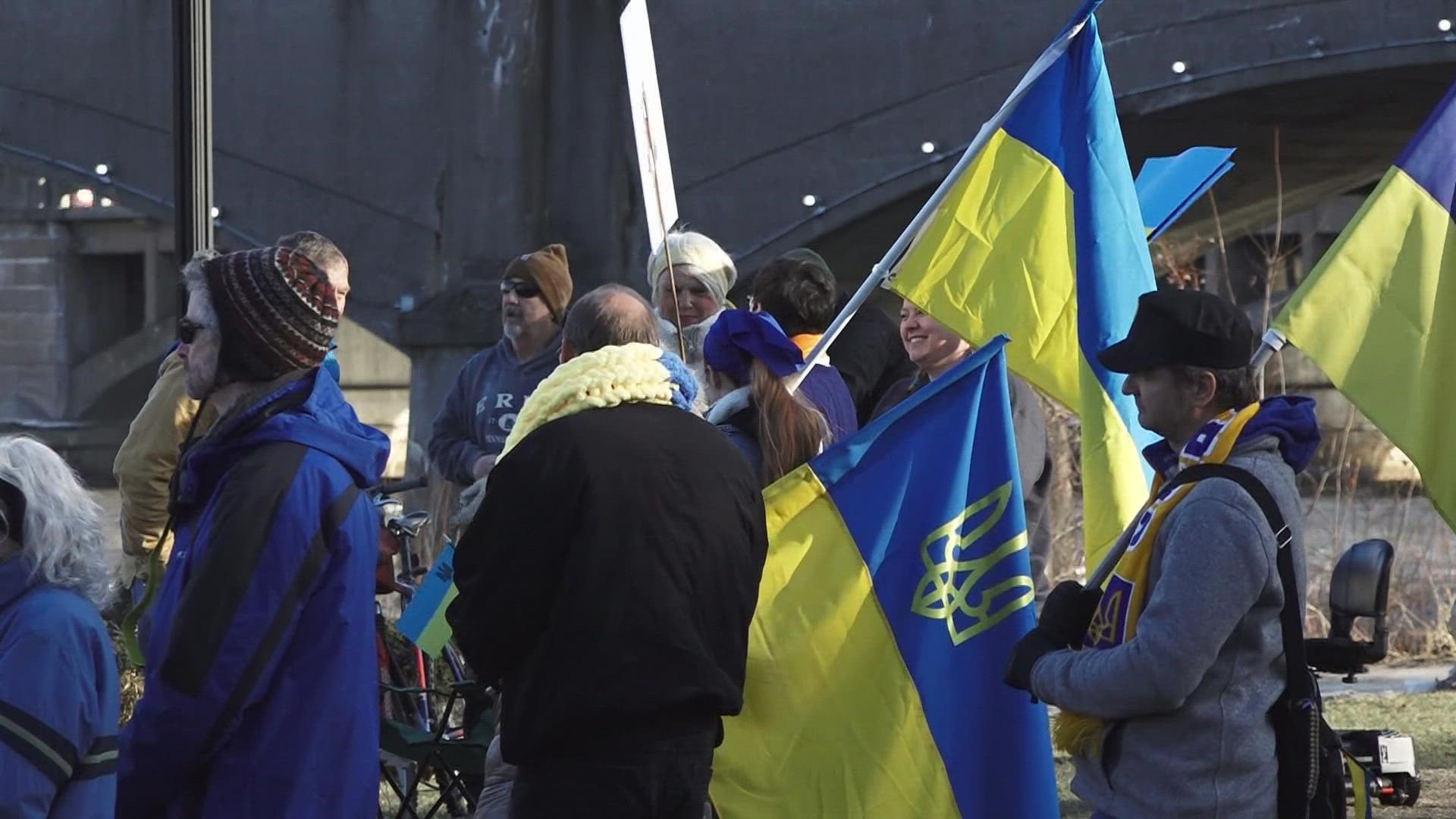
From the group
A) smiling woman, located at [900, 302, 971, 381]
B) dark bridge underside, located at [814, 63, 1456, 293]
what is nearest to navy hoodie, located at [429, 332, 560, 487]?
smiling woman, located at [900, 302, 971, 381]

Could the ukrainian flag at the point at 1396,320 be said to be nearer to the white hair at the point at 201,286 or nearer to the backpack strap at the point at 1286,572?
the backpack strap at the point at 1286,572

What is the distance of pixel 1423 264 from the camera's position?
5039 mm

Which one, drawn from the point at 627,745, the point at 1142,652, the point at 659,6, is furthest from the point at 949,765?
the point at 659,6

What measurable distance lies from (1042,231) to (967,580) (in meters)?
1.08

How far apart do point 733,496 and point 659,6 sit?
978cm

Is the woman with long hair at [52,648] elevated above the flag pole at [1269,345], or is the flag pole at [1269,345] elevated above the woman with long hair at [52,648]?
the flag pole at [1269,345]

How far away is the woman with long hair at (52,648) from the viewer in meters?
3.54

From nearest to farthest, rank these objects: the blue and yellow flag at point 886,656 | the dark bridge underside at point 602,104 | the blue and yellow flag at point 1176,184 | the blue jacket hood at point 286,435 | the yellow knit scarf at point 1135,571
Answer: the blue jacket hood at point 286,435
the yellow knit scarf at point 1135,571
the blue and yellow flag at point 886,656
the blue and yellow flag at point 1176,184
the dark bridge underside at point 602,104

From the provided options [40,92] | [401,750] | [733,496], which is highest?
[40,92]

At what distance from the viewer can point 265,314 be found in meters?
3.94

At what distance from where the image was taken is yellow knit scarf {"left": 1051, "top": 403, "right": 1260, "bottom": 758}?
4102 millimetres

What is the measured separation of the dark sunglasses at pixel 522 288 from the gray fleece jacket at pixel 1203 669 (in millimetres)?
3385

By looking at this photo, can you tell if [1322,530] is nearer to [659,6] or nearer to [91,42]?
[659,6]

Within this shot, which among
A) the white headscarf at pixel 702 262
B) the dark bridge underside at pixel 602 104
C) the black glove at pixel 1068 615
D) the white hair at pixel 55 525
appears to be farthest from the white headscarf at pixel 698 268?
the dark bridge underside at pixel 602 104
